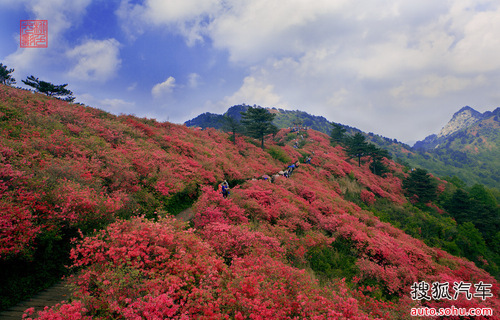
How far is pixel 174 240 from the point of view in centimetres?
625

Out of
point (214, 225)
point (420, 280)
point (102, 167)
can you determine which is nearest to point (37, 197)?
point (102, 167)

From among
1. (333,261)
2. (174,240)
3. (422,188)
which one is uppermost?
(174,240)

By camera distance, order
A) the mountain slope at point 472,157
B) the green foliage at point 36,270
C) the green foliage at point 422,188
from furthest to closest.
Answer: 1. the mountain slope at point 472,157
2. the green foliage at point 422,188
3. the green foliage at point 36,270

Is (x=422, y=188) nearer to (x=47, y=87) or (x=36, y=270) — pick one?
(x=36, y=270)

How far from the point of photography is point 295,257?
8.59m

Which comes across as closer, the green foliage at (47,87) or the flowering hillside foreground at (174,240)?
the flowering hillside foreground at (174,240)

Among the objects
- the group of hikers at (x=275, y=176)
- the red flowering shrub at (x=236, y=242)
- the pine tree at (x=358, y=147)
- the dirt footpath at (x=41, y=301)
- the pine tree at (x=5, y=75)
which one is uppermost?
the pine tree at (x=5, y=75)

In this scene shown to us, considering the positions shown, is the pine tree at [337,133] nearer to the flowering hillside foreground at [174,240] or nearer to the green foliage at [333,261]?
the flowering hillside foreground at [174,240]

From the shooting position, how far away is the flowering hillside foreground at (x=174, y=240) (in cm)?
473

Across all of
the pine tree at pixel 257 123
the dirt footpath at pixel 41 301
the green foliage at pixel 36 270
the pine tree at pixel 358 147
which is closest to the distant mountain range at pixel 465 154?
the pine tree at pixel 358 147

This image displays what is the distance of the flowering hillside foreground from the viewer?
4.73 m

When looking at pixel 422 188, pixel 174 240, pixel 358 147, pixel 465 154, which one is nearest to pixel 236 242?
pixel 174 240

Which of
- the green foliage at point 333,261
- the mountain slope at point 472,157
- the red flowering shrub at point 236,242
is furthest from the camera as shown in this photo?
the mountain slope at point 472,157

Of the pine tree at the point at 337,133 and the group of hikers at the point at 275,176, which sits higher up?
the pine tree at the point at 337,133
